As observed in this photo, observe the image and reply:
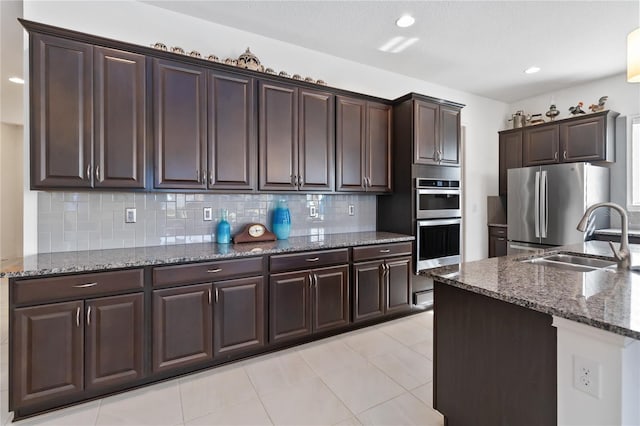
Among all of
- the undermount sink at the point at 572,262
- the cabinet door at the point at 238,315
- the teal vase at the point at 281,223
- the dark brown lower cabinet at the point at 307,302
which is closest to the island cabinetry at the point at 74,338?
the cabinet door at the point at 238,315

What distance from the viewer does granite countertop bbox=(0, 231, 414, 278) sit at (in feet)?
6.09

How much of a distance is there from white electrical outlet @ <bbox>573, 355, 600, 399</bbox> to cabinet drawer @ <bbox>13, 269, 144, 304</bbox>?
2.32 m

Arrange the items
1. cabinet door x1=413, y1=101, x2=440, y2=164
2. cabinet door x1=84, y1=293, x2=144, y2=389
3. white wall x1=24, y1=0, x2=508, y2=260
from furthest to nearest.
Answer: cabinet door x1=413, y1=101, x2=440, y2=164 → white wall x1=24, y1=0, x2=508, y2=260 → cabinet door x1=84, y1=293, x2=144, y2=389

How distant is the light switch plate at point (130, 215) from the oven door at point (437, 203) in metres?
2.75

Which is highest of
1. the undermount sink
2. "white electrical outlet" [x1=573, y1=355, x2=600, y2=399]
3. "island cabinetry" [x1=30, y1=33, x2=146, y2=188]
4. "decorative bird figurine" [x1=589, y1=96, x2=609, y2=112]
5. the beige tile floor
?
"decorative bird figurine" [x1=589, y1=96, x2=609, y2=112]

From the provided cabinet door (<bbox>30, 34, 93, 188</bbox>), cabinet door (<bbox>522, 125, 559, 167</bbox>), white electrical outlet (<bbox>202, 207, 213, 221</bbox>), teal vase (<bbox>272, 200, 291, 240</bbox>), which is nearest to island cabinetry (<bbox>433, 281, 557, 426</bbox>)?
teal vase (<bbox>272, 200, 291, 240</bbox>)

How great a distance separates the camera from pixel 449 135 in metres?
3.69

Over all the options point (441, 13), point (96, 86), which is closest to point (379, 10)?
point (441, 13)

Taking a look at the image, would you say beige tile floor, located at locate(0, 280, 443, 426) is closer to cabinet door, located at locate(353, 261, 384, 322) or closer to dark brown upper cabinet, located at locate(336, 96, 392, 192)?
cabinet door, located at locate(353, 261, 384, 322)

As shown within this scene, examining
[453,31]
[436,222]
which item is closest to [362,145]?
[436,222]

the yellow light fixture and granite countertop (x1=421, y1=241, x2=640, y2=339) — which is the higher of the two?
the yellow light fixture

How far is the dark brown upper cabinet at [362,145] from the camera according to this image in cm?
330

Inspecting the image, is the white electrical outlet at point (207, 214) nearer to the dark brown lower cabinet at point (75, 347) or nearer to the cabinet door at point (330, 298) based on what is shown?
the dark brown lower cabinet at point (75, 347)

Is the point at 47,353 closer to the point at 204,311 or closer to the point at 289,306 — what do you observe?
the point at 204,311
